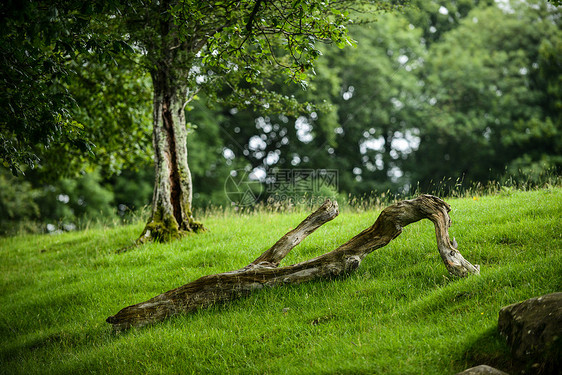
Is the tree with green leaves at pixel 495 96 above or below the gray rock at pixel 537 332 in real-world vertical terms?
above

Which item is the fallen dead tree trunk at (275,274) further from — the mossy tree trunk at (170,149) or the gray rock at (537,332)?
the mossy tree trunk at (170,149)

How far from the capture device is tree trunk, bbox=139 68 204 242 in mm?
11461

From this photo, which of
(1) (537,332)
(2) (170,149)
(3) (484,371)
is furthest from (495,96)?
(3) (484,371)

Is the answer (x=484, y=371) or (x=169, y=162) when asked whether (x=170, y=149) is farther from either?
(x=484, y=371)

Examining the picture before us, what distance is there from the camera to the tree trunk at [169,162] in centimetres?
1146

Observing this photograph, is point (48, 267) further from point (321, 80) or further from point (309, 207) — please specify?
point (321, 80)

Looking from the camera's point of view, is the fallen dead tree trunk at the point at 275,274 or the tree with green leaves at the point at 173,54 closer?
the tree with green leaves at the point at 173,54

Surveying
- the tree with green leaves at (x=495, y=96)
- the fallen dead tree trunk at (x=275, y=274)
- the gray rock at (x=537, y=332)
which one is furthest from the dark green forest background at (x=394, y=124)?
the gray rock at (x=537, y=332)

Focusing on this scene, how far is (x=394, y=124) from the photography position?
108ft

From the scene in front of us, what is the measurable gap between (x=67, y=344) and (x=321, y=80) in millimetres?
23425

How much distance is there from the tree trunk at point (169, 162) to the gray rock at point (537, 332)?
8.74 m

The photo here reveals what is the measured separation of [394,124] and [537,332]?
30.2 metres

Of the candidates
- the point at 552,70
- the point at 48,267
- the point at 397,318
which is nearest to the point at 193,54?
the point at 48,267
